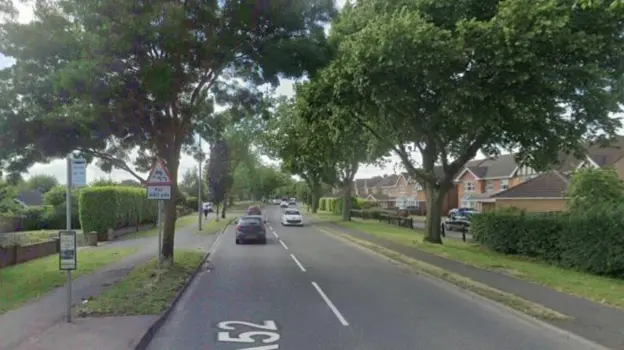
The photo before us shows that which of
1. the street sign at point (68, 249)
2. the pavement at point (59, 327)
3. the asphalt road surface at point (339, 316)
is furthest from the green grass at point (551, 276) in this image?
the street sign at point (68, 249)

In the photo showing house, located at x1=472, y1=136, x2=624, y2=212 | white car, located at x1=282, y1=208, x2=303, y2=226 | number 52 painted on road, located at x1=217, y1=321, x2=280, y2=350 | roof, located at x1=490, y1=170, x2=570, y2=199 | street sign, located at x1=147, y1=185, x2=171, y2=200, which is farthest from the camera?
roof, located at x1=490, y1=170, x2=570, y2=199

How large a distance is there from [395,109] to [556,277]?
9492 millimetres

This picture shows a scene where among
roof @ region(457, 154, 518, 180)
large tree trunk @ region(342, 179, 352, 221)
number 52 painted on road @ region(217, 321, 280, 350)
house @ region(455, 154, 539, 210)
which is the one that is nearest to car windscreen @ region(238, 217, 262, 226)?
number 52 painted on road @ region(217, 321, 280, 350)

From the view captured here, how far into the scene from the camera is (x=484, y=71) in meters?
16.7

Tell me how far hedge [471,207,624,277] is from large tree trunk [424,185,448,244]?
2741 millimetres

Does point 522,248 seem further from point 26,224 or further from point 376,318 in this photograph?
point 26,224

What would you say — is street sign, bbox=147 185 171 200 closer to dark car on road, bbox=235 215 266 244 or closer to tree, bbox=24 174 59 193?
dark car on road, bbox=235 215 266 244

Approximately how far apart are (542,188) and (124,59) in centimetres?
4580

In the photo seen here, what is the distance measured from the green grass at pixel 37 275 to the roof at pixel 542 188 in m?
39.9

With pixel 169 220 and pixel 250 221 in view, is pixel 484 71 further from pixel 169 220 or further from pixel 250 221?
pixel 250 221

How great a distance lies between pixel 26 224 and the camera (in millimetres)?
45000

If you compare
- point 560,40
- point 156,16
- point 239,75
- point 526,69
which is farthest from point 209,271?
point 560,40

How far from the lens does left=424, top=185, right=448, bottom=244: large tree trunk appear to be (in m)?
27.0

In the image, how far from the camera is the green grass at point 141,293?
988cm
